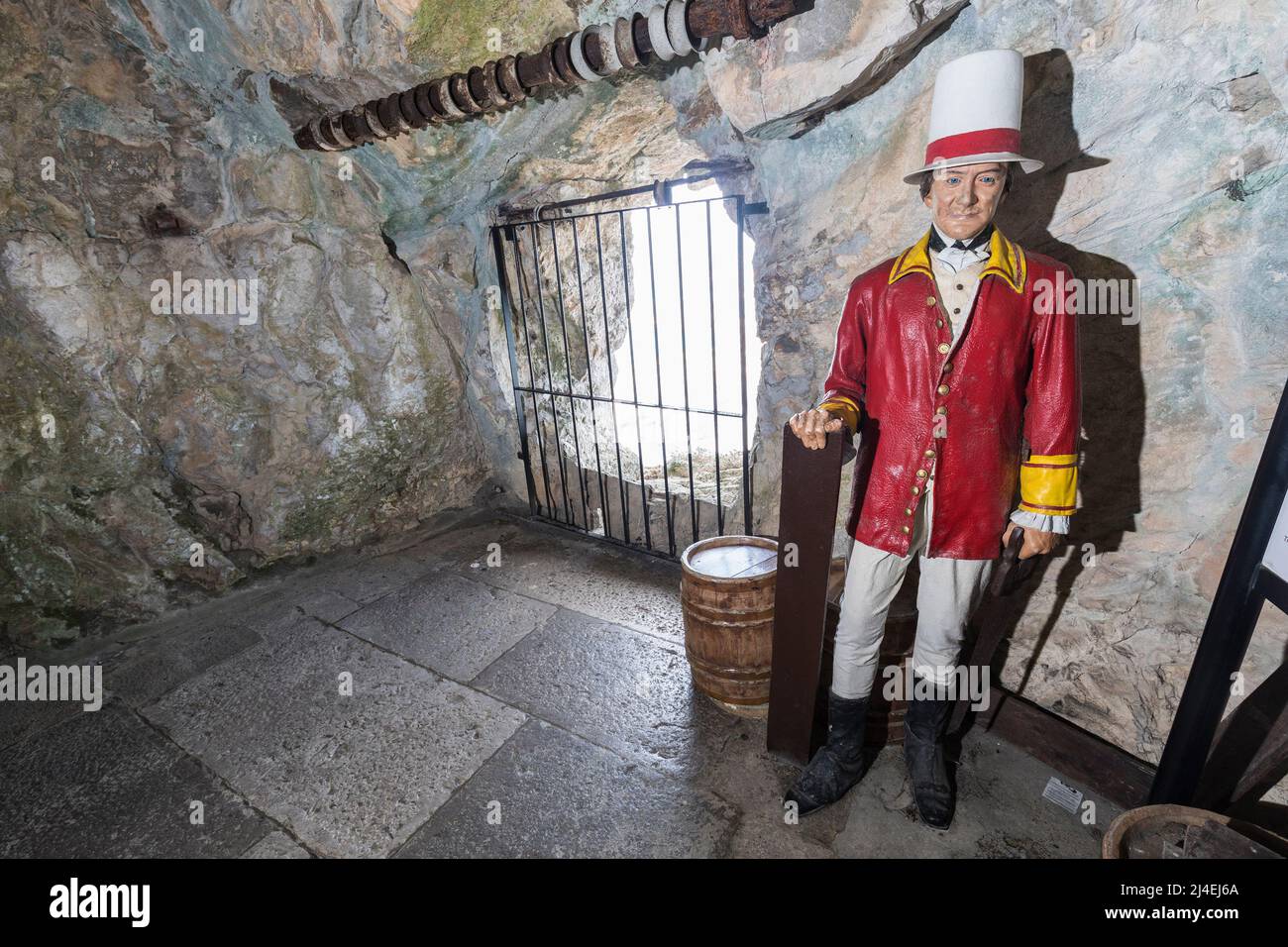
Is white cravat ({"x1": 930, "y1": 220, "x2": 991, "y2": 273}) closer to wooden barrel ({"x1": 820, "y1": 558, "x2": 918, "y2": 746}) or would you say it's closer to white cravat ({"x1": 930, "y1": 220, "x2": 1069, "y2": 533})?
white cravat ({"x1": 930, "y1": 220, "x2": 1069, "y2": 533})

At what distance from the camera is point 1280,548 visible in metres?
1.61

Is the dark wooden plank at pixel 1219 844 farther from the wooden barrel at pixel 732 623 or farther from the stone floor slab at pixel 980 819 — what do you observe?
the wooden barrel at pixel 732 623

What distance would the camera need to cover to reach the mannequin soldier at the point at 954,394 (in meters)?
1.91

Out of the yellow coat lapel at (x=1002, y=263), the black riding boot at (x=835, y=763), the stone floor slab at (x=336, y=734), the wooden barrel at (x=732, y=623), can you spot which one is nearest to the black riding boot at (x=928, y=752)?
the black riding boot at (x=835, y=763)

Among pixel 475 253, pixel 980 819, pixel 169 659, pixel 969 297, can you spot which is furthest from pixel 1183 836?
pixel 475 253

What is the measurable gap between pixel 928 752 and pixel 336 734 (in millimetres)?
2812

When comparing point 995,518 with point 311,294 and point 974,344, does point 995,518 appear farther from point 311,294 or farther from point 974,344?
point 311,294

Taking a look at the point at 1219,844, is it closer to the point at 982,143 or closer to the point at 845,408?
the point at 845,408

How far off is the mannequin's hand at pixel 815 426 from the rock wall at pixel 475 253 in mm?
1207

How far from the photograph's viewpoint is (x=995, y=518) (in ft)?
6.95

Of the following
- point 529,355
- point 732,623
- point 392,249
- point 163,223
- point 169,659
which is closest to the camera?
point 732,623
